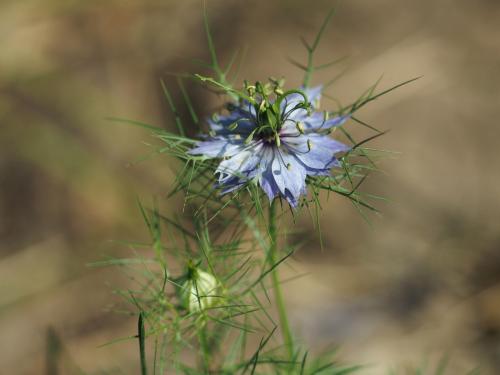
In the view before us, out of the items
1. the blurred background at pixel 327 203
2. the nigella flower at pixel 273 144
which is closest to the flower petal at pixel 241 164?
the nigella flower at pixel 273 144

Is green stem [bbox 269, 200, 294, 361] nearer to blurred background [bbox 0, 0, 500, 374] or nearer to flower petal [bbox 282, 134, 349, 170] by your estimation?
flower petal [bbox 282, 134, 349, 170]

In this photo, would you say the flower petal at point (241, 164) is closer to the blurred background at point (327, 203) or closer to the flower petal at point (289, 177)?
the flower petal at point (289, 177)

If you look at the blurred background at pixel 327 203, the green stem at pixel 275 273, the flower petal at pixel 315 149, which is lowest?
the green stem at pixel 275 273

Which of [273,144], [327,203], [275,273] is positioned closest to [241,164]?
[273,144]

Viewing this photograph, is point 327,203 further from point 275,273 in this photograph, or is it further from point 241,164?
point 241,164

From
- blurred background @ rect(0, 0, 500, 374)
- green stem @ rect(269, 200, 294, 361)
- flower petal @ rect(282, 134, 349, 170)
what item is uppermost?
blurred background @ rect(0, 0, 500, 374)

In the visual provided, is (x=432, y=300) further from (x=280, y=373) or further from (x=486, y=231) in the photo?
(x=280, y=373)

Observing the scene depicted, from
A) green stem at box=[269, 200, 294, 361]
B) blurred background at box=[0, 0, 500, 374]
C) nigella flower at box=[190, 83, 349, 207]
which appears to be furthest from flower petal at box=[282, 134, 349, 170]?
blurred background at box=[0, 0, 500, 374]
